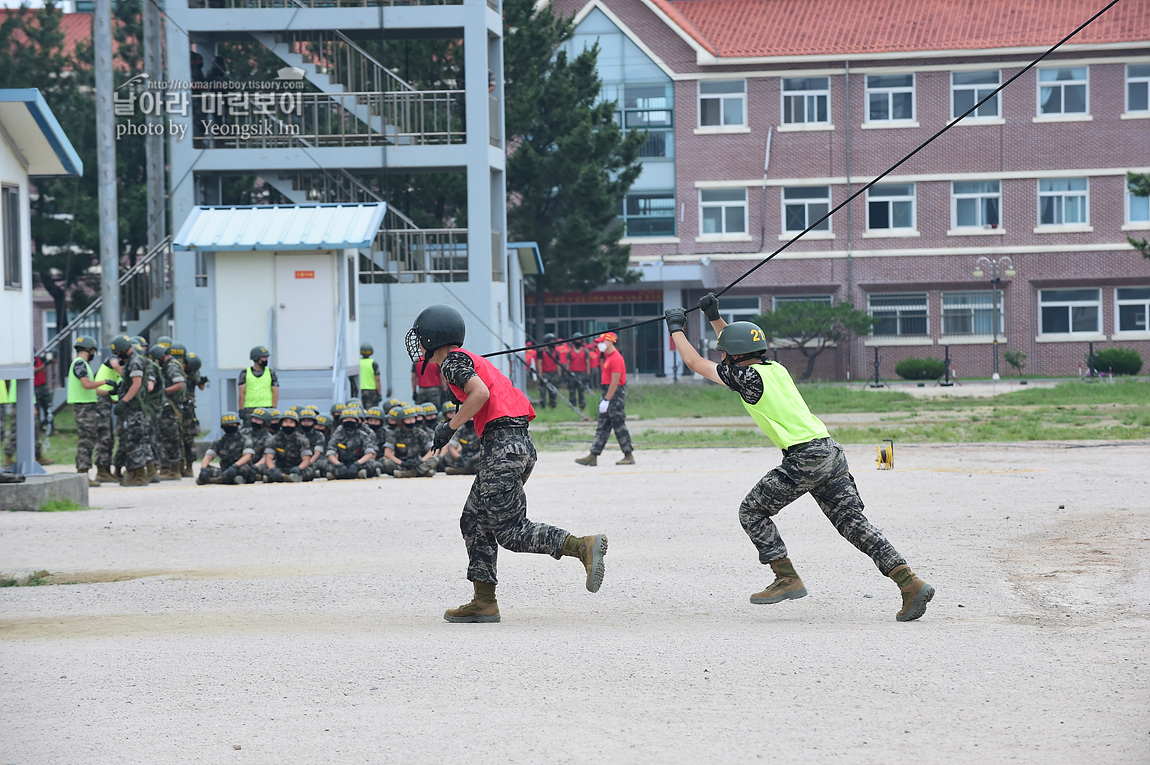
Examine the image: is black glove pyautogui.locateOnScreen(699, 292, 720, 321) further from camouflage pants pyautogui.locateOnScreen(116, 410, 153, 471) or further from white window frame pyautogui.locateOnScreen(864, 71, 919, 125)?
white window frame pyautogui.locateOnScreen(864, 71, 919, 125)

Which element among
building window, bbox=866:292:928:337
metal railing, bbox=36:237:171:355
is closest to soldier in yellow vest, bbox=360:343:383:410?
metal railing, bbox=36:237:171:355

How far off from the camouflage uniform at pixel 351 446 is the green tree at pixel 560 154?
21.4 meters

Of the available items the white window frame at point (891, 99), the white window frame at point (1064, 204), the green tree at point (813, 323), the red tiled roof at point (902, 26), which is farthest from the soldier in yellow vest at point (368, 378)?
the white window frame at point (1064, 204)

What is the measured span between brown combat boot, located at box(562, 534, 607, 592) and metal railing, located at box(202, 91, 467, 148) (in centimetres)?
2239

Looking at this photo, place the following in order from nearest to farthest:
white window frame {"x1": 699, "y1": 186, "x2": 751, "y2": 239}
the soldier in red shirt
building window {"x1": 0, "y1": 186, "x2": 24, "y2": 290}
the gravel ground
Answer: the gravel ground → building window {"x1": 0, "y1": 186, "x2": 24, "y2": 290} → the soldier in red shirt → white window frame {"x1": 699, "y1": 186, "x2": 751, "y2": 239}

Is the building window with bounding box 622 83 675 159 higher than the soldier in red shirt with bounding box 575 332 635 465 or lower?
higher

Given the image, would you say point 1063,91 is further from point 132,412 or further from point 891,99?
point 132,412

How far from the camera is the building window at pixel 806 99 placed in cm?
4747

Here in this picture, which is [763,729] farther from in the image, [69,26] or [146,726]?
[69,26]

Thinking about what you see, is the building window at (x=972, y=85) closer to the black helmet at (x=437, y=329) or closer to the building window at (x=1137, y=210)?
the building window at (x=1137, y=210)

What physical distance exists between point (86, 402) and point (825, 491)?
12.9m

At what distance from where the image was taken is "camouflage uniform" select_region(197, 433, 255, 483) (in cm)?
1698

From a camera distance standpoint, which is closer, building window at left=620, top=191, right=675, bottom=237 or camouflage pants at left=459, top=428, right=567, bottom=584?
camouflage pants at left=459, top=428, right=567, bottom=584

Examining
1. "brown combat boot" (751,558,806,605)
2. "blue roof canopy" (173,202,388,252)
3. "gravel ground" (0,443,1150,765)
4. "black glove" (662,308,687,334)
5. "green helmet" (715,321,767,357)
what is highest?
"blue roof canopy" (173,202,388,252)
